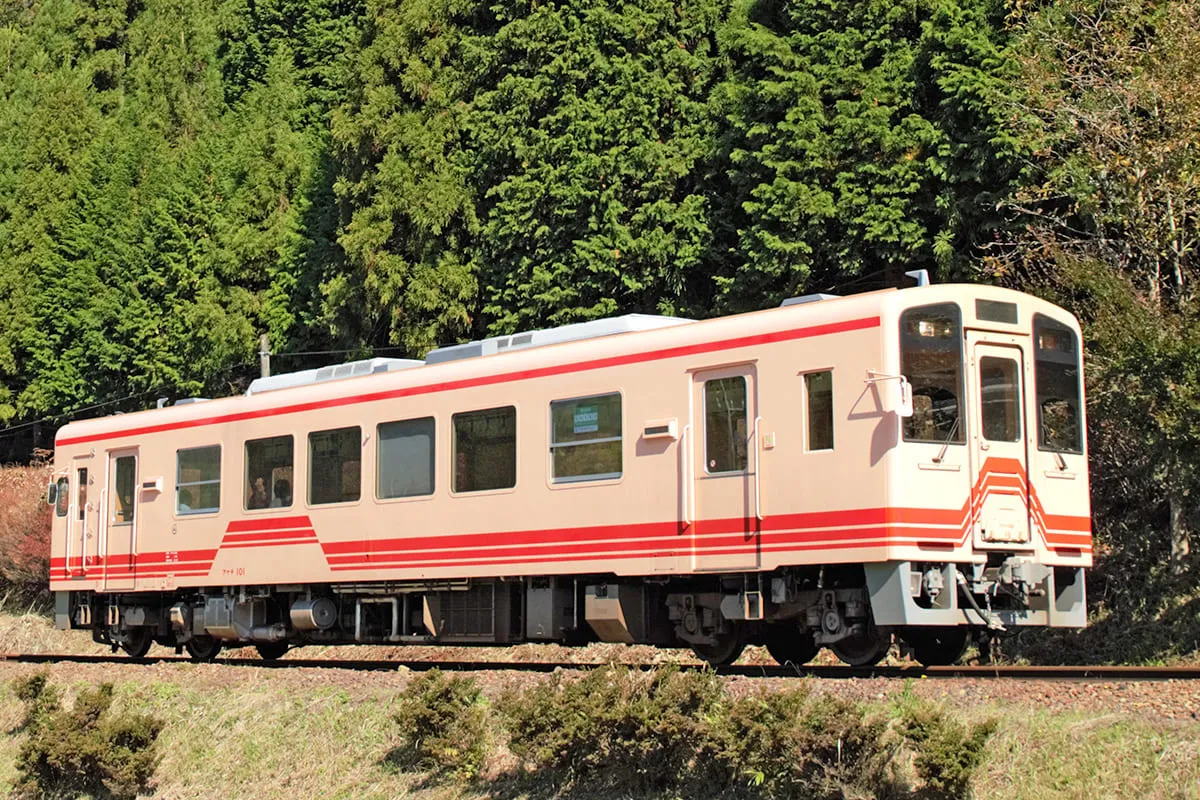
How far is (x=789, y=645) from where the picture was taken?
14305 mm

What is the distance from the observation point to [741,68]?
1027 inches

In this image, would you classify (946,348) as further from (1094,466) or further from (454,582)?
(1094,466)

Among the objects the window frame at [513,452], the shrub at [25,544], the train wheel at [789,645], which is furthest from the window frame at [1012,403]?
the shrub at [25,544]

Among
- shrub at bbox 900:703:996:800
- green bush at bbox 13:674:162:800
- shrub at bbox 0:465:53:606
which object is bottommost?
green bush at bbox 13:674:162:800

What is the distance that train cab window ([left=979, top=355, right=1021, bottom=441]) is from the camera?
12680 millimetres

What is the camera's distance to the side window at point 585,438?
1401 centimetres

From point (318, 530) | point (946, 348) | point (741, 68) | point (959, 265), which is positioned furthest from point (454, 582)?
point (741, 68)

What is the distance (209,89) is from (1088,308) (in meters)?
46.3

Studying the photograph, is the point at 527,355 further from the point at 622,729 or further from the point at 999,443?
the point at 622,729

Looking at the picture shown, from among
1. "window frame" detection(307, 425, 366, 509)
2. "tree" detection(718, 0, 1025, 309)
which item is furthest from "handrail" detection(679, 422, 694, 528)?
"tree" detection(718, 0, 1025, 309)

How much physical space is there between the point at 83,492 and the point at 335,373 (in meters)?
4.97

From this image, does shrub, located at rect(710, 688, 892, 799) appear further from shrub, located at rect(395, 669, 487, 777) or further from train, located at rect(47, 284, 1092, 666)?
train, located at rect(47, 284, 1092, 666)

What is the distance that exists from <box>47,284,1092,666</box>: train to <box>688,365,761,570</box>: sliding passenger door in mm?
19

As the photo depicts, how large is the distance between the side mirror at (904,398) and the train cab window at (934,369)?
234mm
